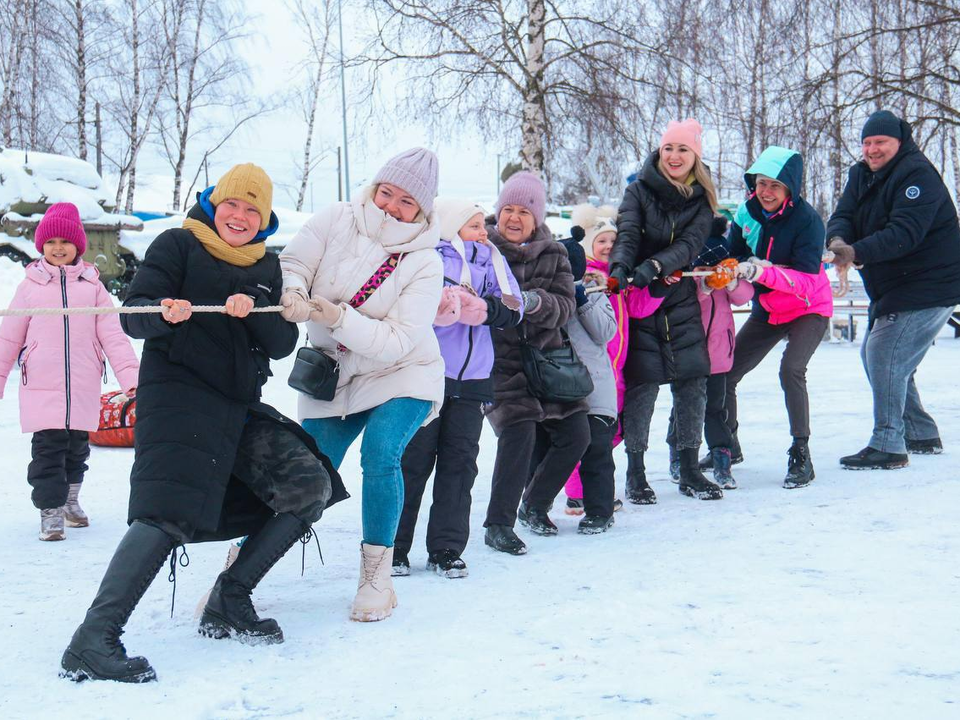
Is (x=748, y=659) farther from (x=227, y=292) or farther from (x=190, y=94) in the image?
(x=190, y=94)

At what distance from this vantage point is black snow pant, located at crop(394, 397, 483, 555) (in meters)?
4.18

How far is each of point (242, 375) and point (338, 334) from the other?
1.35 feet

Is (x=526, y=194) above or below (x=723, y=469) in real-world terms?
above

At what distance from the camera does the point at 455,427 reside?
4.20 m

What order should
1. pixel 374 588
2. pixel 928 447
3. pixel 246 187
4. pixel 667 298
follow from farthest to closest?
pixel 928 447, pixel 667 298, pixel 374 588, pixel 246 187

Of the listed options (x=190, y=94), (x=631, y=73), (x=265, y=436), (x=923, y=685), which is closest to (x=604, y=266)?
(x=265, y=436)

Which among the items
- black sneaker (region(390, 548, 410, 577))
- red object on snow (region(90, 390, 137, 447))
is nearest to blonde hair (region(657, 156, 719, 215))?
black sneaker (region(390, 548, 410, 577))

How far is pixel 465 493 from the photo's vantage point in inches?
166

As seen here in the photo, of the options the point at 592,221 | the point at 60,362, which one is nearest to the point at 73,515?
the point at 60,362

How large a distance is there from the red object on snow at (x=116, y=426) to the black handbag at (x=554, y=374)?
367 cm

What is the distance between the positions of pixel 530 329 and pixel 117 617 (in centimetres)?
236

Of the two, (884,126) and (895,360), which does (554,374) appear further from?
(884,126)

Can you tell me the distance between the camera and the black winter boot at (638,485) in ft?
17.8

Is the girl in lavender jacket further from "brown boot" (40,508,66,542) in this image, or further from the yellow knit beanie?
"brown boot" (40,508,66,542)
